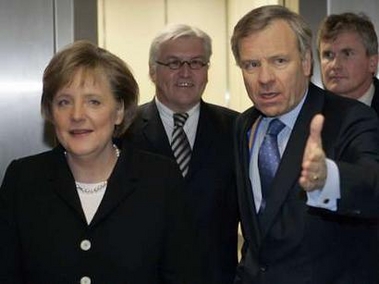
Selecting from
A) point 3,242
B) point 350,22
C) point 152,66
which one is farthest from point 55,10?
point 350,22

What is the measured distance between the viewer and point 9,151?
2.30m

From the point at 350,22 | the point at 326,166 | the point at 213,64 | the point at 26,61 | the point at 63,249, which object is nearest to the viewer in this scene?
the point at 326,166

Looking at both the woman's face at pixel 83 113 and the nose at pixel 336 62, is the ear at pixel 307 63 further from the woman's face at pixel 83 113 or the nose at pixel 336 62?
the nose at pixel 336 62

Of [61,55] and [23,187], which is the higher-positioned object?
[61,55]

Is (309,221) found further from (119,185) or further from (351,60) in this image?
(351,60)

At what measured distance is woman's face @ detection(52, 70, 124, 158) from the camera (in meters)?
1.73

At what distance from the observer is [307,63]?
192 cm

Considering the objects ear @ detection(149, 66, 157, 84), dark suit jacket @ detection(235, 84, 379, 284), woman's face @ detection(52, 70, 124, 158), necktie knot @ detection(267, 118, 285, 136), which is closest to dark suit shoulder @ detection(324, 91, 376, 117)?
dark suit jacket @ detection(235, 84, 379, 284)

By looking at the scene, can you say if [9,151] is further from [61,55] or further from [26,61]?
[61,55]

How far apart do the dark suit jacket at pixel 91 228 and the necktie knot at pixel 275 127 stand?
12.2 inches

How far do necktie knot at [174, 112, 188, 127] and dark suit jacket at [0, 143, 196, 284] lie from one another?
2.23 ft

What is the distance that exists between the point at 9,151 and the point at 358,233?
1.22 m

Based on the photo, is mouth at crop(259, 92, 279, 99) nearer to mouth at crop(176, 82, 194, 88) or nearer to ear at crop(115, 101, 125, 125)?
ear at crop(115, 101, 125, 125)

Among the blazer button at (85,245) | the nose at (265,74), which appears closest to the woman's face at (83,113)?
the blazer button at (85,245)
